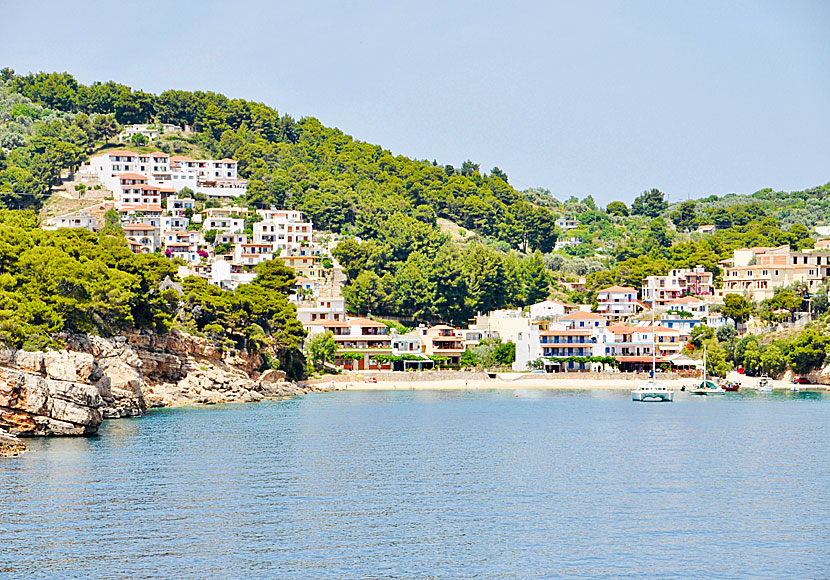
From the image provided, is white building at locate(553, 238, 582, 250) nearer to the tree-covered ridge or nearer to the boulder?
the tree-covered ridge

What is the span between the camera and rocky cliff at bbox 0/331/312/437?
44.2 meters

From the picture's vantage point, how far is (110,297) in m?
59.6

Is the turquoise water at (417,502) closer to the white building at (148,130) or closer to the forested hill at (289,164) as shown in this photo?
the forested hill at (289,164)

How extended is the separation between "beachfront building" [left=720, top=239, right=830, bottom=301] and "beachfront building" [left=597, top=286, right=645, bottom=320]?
1103 centimetres

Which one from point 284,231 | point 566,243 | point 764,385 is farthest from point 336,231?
point 764,385

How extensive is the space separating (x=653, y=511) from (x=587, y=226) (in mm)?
156243

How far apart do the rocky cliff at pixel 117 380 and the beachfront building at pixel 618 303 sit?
142ft

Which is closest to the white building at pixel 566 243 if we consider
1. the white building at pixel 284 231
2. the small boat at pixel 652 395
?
the white building at pixel 284 231

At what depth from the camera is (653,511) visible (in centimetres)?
3238

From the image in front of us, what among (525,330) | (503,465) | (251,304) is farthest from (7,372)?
(525,330)

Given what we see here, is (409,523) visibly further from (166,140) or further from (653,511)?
(166,140)

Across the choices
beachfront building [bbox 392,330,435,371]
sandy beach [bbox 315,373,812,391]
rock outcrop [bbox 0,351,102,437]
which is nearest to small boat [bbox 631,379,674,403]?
sandy beach [bbox 315,373,812,391]

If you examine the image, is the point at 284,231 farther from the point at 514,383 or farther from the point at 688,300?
the point at 688,300

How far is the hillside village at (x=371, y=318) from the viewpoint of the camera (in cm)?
9825
